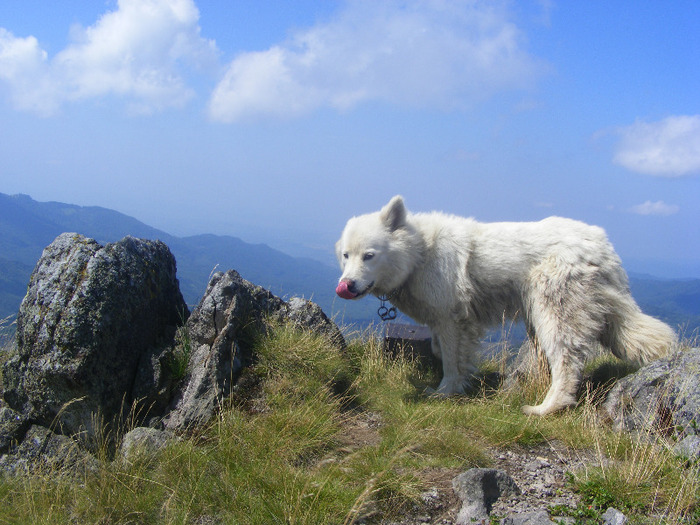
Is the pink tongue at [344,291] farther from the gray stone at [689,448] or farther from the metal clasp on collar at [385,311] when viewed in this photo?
the gray stone at [689,448]

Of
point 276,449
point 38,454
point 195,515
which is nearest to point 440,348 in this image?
point 276,449

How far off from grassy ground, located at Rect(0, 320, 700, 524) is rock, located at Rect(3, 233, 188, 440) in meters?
0.87

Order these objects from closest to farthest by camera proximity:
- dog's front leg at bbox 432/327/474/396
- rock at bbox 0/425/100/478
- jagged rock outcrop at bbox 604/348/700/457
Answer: jagged rock outcrop at bbox 604/348/700/457, rock at bbox 0/425/100/478, dog's front leg at bbox 432/327/474/396

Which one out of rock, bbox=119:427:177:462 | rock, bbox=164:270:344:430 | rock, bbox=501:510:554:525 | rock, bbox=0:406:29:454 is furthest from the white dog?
rock, bbox=0:406:29:454

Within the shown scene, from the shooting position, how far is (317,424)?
501cm

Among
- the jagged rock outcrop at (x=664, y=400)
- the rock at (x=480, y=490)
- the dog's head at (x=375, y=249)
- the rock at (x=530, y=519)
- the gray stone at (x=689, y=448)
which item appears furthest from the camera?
the dog's head at (x=375, y=249)

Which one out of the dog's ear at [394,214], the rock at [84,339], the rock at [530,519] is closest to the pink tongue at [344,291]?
the dog's ear at [394,214]

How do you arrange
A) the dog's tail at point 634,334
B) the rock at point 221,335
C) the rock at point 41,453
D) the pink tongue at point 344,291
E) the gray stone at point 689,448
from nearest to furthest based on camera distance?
the gray stone at point 689,448 → the rock at point 41,453 → the rock at point 221,335 → the dog's tail at point 634,334 → the pink tongue at point 344,291

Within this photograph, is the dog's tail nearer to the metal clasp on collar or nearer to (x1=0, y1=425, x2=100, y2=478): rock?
the metal clasp on collar

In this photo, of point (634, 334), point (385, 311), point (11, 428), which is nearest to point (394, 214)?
point (385, 311)

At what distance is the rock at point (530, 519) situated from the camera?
11.2ft

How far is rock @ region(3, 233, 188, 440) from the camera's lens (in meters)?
5.45

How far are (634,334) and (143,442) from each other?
569 centimetres

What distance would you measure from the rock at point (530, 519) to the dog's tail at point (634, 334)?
10.6 feet
